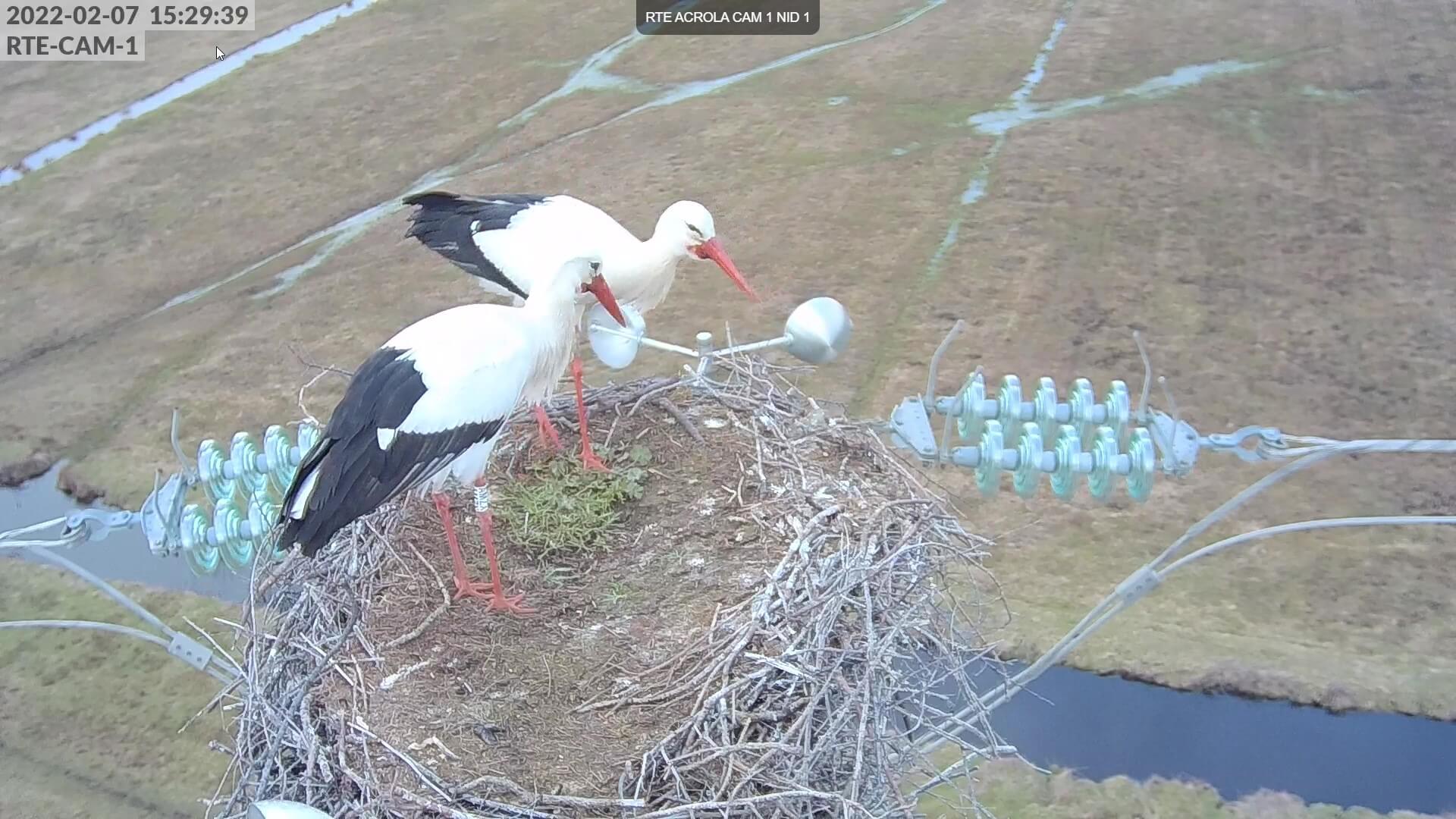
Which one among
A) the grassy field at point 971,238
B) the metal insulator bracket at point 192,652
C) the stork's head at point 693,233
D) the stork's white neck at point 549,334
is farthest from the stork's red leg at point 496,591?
the grassy field at point 971,238

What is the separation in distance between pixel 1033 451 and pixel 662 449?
143cm

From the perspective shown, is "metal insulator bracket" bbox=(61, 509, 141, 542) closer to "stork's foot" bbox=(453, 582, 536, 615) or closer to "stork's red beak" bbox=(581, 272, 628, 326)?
"stork's foot" bbox=(453, 582, 536, 615)

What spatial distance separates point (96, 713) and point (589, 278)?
4421 millimetres

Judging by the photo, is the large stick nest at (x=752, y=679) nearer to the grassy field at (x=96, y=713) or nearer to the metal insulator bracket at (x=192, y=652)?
the metal insulator bracket at (x=192, y=652)

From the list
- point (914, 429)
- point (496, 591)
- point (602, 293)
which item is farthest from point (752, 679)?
point (602, 293)

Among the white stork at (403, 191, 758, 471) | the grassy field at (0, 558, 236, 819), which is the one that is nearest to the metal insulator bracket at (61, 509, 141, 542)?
the white stork at (403, 191, 758, 471)

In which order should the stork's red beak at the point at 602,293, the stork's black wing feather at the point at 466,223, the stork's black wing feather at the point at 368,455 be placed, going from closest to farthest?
the stork's black wing feather at the point at 368,455 < the stork's red beak at the point at 602,293 < the stork's black wing feather at the point at 466,223

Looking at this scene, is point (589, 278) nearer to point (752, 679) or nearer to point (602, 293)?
point (602, 293)

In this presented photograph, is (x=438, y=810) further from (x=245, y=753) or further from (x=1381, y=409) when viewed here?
(x=1381, y=409)

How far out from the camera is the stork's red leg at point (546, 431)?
13.4 ft

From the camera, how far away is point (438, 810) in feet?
8.97

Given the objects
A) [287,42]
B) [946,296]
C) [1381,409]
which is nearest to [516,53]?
[287,42]

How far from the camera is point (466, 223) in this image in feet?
15.4

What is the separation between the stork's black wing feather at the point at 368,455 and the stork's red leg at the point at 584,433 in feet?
2.05
